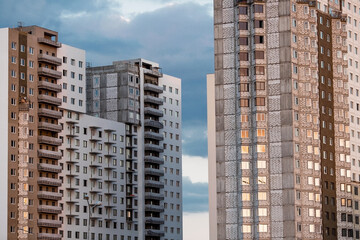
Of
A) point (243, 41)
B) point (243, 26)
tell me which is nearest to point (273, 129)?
point (243, 41)

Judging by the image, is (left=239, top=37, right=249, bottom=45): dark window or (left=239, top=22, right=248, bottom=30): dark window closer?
(left=239, top=37, right=249, bottom=45): dark window

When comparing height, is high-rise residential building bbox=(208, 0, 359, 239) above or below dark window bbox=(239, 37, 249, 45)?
below

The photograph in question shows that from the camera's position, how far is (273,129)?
17200 cm

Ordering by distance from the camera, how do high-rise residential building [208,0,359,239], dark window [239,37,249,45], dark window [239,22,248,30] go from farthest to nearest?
dark window [239,22,248,30] → dark window [239,37,249,45] → high-rise residential building [208,0,359,239]

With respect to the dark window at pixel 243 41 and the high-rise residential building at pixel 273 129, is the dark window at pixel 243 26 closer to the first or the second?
the high-rise residential building at pixel 273 129

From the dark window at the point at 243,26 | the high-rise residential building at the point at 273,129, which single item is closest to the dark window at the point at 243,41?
the high-rise residential building at the point at 273,129

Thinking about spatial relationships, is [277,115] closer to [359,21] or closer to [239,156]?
[239,156]

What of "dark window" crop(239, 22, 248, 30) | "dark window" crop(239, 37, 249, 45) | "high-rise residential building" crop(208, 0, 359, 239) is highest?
"dark window" crop(239, 22, 248, 30)

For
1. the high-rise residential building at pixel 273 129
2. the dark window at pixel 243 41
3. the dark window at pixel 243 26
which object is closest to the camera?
the high-rise residential building at pixel 273 129

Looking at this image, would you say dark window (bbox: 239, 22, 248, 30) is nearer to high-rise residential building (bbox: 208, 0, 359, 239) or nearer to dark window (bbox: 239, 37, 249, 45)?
high-rise residential building (bbox: 208, 0, 359, 239)

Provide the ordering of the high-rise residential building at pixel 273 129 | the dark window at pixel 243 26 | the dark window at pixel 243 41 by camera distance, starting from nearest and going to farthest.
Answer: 1. the high-rise residential building at pixel 273 129
2. the dark window at pixel 243 41
3. the dark window at pixel 243 26

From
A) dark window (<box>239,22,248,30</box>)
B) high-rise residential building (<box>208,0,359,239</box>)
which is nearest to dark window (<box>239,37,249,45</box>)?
high-rise residential building (<box>208,0,359,239</box>)

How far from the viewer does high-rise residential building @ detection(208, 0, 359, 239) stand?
170500mm

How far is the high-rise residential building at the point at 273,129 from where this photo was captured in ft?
559
